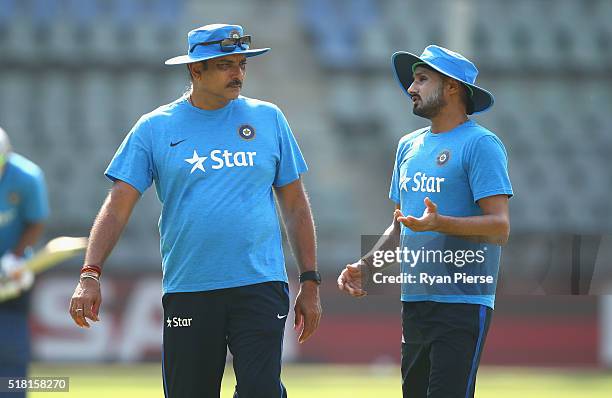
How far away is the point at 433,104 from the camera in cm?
682

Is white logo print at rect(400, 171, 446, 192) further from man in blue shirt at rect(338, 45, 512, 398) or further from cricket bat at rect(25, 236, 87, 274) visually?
cricket bat at rect(25, 236, 87, 274)

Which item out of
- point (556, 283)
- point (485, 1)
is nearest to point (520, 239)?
point (485, 1)

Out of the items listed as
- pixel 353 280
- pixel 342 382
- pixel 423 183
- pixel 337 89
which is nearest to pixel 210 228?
pixel 353 280

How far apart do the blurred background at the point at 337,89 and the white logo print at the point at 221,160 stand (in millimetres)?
12282

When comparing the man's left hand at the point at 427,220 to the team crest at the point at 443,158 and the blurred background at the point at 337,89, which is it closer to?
the team crest at the point at 443,158

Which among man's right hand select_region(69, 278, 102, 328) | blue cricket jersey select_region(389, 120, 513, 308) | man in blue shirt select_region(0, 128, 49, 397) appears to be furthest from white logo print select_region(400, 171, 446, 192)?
man in blue shirt select_region(0, 128, 49, 397)

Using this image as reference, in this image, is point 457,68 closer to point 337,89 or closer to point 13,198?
point 13,198

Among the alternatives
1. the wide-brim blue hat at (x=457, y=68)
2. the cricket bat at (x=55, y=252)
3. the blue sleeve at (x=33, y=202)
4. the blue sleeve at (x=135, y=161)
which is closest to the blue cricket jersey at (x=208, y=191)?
the blue sleeve at (x=135, y=161)

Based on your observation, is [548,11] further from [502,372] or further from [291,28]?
[502,372]

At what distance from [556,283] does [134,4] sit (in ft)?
51.3

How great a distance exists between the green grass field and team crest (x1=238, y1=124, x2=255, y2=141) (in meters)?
6.20

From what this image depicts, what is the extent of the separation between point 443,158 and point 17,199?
13.3 ft

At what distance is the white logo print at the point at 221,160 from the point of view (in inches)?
266

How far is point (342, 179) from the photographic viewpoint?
856 inches
